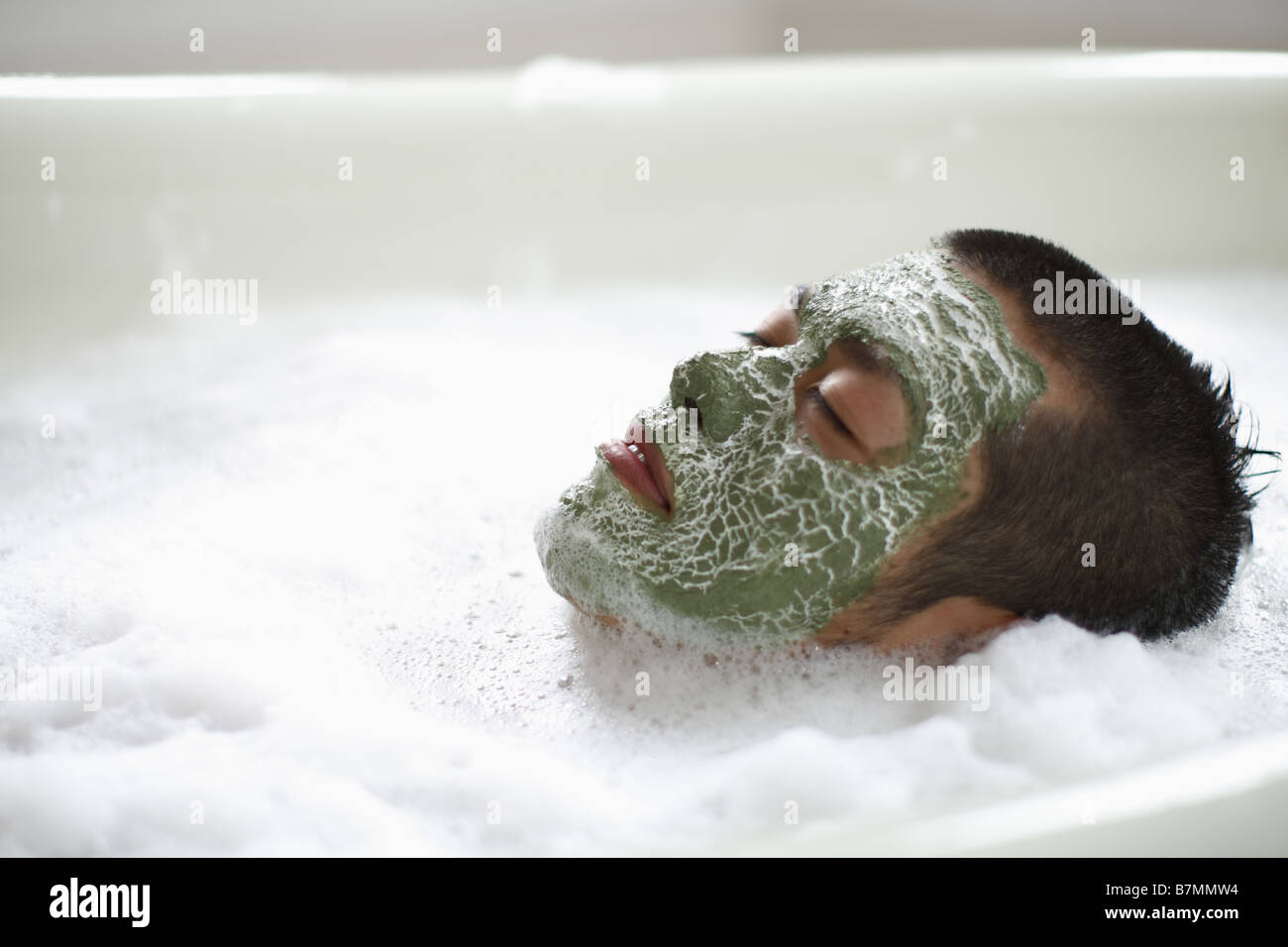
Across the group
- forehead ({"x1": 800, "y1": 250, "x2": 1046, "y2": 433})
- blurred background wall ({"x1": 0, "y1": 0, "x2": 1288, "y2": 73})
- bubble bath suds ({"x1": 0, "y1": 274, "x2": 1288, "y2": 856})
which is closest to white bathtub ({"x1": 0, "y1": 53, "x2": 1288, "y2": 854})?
bubble bath suds ({"x1": 0, "y1": 274, "x2": 1288, "y2": 856})

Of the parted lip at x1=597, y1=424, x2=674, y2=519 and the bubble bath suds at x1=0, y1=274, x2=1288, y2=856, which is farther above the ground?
the parted lip at x1=597, y1=424, x2=674, y2=519

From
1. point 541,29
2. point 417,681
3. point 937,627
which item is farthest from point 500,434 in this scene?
point 541,29

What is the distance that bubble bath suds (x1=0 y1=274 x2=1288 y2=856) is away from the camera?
917 mm

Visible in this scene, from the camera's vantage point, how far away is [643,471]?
1.03 metres

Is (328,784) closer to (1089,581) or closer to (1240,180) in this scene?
(1089,581)

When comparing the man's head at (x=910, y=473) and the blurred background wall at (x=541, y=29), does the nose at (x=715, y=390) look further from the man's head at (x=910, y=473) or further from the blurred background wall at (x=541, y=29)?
the blurred background wall at (x=541, y=29)

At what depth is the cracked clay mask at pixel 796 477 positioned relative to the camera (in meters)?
0.96

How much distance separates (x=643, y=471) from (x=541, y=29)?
2091 millimetres

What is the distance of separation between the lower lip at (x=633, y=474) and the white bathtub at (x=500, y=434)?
166 millimetres

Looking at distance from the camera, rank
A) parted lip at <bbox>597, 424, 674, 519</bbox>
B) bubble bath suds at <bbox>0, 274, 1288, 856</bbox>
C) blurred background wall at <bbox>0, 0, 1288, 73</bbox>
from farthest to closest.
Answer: blurred background wall at <bbox>0, 0, 1288, 73</bbox> < parted lip at <bbox>597, 424, 674, 519</bbox> < bubble bath suds at <bbox>0, 274, 1288, 856</bbox>

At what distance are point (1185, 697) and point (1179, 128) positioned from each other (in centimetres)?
159

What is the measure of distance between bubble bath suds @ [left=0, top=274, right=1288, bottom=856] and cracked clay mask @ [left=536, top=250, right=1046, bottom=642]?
0.08 metres

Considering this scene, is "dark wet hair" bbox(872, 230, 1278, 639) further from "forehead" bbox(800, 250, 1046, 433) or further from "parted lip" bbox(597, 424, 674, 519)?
"parted lip" bbox(597, 424, 674, 519)

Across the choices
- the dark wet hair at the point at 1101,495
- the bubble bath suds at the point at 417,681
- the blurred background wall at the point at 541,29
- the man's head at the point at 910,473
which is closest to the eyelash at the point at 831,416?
the man's head at the point at 910,473
